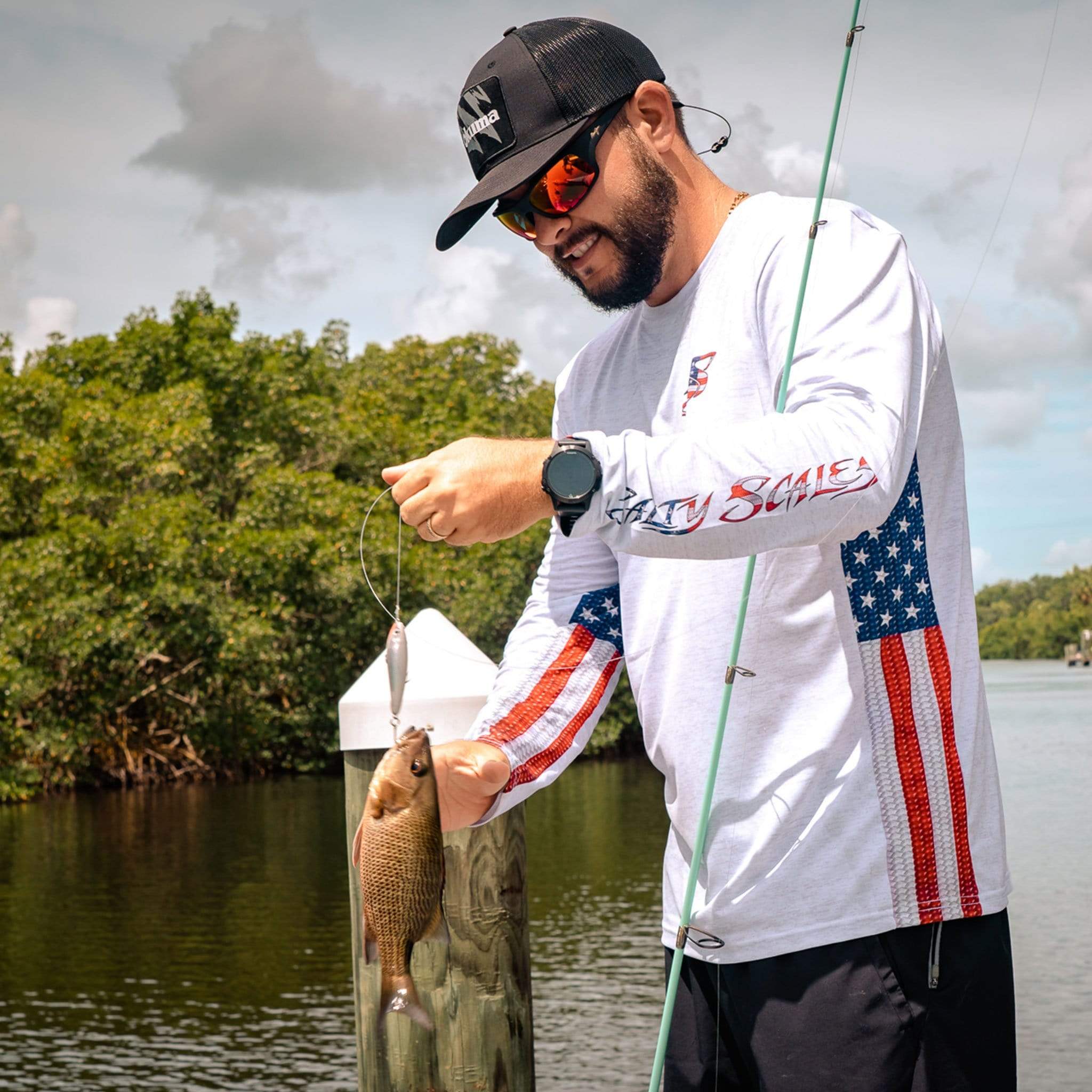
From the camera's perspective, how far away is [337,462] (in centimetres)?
3631

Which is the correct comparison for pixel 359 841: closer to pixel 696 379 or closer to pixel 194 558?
pixel 696 379

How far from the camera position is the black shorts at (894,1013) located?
200cm

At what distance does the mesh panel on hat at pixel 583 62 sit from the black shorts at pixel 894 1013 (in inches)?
Answer: 49.4

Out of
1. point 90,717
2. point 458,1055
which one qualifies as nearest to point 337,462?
point 90,717

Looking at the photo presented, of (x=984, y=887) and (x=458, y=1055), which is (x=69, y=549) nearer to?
(x=458, y=1055)

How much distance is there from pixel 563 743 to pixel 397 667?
34 centimetres

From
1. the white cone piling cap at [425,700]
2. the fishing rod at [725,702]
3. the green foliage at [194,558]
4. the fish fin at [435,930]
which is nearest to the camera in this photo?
the fishing rod at [725,702]

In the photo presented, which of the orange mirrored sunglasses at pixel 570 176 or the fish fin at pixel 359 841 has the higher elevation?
the orange mirrored sunglasses at pixel 570 176

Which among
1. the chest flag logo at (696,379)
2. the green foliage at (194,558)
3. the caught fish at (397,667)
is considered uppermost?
the green foliage at (194,558)

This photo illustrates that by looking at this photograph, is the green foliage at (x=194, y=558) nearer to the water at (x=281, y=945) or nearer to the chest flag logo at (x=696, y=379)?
the water at (x=281, y=945)

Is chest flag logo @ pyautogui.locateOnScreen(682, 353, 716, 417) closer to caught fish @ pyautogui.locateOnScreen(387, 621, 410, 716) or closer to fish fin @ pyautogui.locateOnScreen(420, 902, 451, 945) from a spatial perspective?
caught fish @ pyautogui.locateOnScreen(387, 621, 410, 716)

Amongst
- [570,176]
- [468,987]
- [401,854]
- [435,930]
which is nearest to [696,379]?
[570,176]

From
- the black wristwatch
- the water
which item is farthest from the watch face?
the water

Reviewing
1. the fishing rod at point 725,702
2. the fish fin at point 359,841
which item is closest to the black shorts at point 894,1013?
the fishing rod at point 725,702
